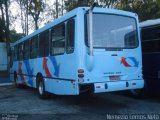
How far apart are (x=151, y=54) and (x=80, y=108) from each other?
319cm

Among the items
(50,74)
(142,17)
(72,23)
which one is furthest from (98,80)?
(142,17)

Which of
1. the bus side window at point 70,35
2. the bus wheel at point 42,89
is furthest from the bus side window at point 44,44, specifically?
the bus side window at point 70,35

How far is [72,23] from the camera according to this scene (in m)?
9.36

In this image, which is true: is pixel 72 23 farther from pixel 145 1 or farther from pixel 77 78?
pixel 145 1

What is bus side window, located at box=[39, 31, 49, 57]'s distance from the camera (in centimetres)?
1167

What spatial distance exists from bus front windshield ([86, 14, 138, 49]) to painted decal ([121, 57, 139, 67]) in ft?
1.33

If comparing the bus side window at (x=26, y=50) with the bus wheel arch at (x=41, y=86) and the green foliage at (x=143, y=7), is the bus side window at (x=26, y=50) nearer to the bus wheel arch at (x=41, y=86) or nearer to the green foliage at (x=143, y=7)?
the bus wheel arch at (x=41, y=86)

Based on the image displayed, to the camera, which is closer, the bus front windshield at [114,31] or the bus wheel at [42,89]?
the bus front windshield at [114,31]

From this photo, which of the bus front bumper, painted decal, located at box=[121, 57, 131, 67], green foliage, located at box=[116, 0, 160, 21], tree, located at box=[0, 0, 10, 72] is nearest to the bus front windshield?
painted decal, located at box=[121, 57, 131, 67]

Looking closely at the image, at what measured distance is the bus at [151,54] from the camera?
10234mm

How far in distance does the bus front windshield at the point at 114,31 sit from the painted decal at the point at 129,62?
1.33 ft

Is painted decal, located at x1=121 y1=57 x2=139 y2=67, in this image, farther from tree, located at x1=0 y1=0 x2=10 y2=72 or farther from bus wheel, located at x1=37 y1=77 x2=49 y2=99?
tree, located at x1=0 y1=0 x2=10 y2=72

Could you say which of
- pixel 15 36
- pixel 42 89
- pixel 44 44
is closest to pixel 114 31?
pixel 44 44

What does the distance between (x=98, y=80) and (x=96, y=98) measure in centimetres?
326
